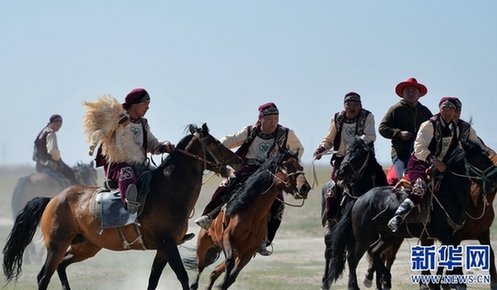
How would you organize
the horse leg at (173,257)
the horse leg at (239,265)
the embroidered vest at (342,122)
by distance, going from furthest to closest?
the embroidered vest at (342,122) → the horse leg at (239,265) → the horse leg at (173,257)

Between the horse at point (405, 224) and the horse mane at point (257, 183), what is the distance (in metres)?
1.29

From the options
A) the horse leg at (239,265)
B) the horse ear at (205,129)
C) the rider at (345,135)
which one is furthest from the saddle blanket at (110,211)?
the rider at (345,135)

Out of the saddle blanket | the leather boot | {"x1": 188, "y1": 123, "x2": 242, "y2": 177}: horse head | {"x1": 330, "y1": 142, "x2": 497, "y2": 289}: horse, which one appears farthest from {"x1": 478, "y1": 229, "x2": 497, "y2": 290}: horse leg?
the saddle blanket

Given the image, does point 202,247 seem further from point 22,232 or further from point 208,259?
point 22,232

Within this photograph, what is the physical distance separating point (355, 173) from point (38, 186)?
10561mm

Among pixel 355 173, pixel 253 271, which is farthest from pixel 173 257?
pixel 253 271

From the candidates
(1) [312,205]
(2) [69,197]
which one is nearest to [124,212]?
(2) [69,197]

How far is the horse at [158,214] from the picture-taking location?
39.3 feet

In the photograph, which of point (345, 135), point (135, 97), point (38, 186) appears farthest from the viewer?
point (38, 186)

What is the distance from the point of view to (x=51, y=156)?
21531 mm

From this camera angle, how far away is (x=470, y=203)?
13.2m

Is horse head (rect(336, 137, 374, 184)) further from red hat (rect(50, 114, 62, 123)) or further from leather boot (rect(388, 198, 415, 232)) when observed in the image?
red hat (rect(50, 114, 62, 123))

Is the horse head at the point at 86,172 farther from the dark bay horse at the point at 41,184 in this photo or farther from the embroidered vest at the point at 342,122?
the embroidered vest at the point at 342,122

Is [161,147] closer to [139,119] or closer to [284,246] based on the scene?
[139,119]
